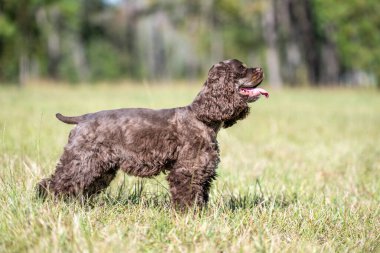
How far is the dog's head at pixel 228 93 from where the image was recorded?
4766 millimetres

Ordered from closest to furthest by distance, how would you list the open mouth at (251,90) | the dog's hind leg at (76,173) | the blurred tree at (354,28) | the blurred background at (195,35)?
1. the dog's hind leg at (76,173)
2. the open mouth at (251,90)
3. the blurred background at (195,35)
4. the blurred tree at (354,28)

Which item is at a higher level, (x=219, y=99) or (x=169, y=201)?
(x=219, y=99)

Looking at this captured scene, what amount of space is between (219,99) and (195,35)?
6168 cm

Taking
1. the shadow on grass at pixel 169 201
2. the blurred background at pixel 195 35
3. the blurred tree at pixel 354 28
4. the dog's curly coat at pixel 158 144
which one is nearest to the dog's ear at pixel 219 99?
the dog's curly coat at pixel 158 144

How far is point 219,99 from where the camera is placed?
4777 mm

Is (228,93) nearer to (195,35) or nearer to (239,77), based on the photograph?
(239,77)

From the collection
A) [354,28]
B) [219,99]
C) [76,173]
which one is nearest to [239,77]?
[219,99]

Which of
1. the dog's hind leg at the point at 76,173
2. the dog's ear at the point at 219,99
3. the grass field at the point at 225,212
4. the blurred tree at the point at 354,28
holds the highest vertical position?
the blurred tree at the point at 354,28

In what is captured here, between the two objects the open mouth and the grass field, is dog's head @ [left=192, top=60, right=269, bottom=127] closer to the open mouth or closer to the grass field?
the open mouth

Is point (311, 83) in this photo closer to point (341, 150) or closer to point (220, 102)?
point (341, 150)

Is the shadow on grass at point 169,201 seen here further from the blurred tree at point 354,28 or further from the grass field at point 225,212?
the blurred tree at point 354,28

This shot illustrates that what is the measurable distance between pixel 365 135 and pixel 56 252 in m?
11.2

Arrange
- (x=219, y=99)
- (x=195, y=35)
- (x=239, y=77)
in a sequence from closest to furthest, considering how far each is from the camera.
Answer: (x=219, y=99) < (x=239, y=77) < (x=195, y=35)

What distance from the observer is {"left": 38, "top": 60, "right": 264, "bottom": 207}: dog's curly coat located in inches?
183
